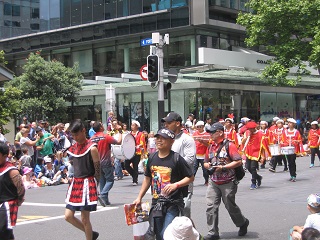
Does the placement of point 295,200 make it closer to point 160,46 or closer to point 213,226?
point 213,226

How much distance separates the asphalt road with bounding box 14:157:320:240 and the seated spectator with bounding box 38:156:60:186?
1.99 ft

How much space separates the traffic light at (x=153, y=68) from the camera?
17000mm

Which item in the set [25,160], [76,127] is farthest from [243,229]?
[25,160]

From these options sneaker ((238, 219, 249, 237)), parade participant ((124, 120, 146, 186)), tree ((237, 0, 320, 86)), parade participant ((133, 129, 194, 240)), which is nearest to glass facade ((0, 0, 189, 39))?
tree ((237, 0, 320, 86))

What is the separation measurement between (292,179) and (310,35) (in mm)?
15367

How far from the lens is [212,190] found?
9055mm

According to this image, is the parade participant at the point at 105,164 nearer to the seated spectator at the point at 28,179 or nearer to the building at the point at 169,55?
the seated spectator at the point at 28,179

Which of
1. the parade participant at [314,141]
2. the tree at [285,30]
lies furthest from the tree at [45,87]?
the parade participant at [314,141]

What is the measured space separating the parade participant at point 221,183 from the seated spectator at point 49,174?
10.2 m

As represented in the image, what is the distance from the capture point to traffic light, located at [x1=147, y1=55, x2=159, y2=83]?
17000mm

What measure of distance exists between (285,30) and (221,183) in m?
23.1

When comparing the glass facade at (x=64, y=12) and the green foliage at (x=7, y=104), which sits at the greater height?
the glass facade at (x=64, y=12)

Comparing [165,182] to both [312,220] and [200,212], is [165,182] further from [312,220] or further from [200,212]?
[200,212]

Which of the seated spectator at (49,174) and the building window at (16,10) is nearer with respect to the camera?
the seated spectator at (49,174)
